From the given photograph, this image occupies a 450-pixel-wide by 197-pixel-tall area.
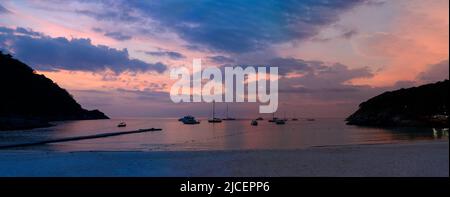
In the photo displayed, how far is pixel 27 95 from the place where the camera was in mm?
120562

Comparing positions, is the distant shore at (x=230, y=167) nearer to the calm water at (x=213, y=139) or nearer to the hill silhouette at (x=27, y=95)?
the calm water at (x=213, y=139)

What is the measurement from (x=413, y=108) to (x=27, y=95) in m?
106

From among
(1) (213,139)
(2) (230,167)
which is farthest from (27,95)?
(2) (230,167)

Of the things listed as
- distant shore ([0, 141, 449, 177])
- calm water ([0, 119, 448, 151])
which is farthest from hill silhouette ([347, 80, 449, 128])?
distant shore ([0, 141, 449, 177])

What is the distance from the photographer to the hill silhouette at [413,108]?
97.0 m

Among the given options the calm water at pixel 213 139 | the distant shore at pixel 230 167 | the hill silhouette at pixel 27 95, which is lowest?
the calm water at pixel 213 139

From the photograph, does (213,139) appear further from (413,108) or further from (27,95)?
(27,95)

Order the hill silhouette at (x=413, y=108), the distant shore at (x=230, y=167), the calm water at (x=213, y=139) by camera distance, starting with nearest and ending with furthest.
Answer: the distant shore at (x=230, y=167) < the calm water at (x=213, y=139) < the hill silhouette at (x=413, y=108)

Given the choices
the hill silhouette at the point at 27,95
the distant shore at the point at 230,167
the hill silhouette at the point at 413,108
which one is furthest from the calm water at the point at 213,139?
the hill silhouette at the point at 27,95

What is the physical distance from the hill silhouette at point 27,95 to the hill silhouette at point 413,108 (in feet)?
272

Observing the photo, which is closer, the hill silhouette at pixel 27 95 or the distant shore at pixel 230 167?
the distant shore at pixel 230 167
